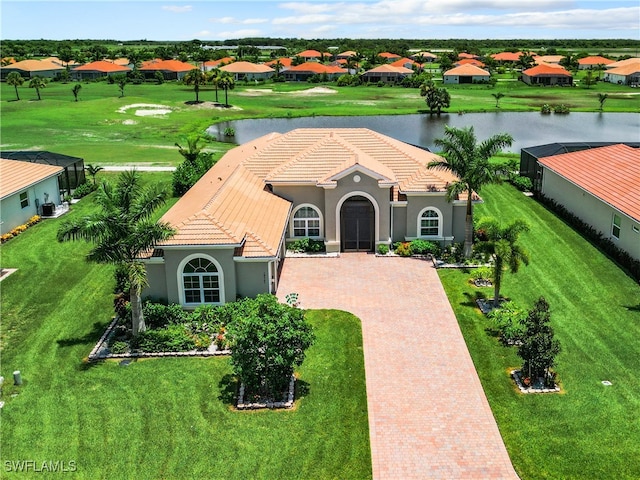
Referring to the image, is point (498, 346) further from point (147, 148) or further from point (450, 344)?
point (147, 148)

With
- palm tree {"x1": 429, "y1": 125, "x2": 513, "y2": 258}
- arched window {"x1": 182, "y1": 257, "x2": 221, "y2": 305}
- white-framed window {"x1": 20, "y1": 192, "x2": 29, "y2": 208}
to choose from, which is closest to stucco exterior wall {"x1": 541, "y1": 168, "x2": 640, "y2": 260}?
palm tree {"x1": 429, "y1": 125, "x2": 513, "y2": 258}

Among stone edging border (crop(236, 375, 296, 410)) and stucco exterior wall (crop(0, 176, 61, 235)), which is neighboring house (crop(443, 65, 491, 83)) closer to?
stucco exterior wall (crop(0, 176, 61, 235))

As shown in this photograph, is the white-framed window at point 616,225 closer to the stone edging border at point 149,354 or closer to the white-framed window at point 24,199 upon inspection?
the stone edging border at point 149,354

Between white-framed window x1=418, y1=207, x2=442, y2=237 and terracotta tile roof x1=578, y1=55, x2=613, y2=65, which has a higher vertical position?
terracotta tile roof x1=578, y1=55, x2=613, y2=65

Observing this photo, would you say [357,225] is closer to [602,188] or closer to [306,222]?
[306,222]

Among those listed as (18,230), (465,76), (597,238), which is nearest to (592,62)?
(465,76)

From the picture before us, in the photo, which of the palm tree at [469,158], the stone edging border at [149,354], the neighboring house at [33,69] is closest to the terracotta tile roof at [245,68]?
the neighboring house at [33,69]

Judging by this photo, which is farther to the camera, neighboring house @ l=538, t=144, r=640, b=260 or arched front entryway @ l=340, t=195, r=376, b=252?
arched front entryway @ l=340, t=195, r=376, b=252
